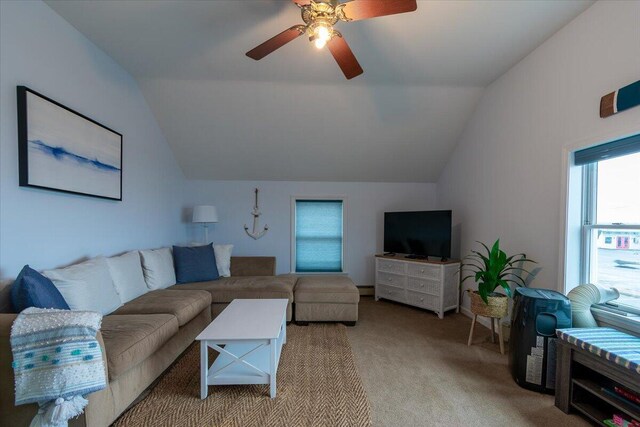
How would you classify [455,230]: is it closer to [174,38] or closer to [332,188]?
[332,188]

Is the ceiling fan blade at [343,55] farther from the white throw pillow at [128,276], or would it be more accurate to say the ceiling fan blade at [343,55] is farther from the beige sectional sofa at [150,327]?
the white throw pillow at [128,276]

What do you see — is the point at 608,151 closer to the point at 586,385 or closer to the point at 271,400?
the point at 586,385

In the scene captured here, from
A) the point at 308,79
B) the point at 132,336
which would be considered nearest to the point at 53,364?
the point at 132,336

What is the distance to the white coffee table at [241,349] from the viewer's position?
1.83m

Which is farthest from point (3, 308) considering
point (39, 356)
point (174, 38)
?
point (174, 38)

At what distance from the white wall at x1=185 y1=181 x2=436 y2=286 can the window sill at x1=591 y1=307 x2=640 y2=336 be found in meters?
2.79

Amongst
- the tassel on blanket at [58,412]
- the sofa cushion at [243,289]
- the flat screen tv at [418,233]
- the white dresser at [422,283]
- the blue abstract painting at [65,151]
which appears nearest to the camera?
the tassel on blanket at [58,412]

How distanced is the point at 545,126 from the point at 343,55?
1874mm

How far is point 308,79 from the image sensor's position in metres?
3.07

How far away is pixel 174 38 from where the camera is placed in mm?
2371

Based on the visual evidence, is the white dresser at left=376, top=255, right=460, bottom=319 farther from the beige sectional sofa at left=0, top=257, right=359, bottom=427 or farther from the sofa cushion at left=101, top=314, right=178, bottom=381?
the sofa cushion at left=101, top=314, right=178, bottom=381

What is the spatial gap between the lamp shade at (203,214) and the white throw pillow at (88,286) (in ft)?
5.43

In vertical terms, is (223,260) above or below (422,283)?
above

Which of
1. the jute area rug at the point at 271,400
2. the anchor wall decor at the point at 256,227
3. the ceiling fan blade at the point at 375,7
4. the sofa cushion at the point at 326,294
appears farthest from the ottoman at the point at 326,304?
the ceiling fan blade at the point at 375,7
